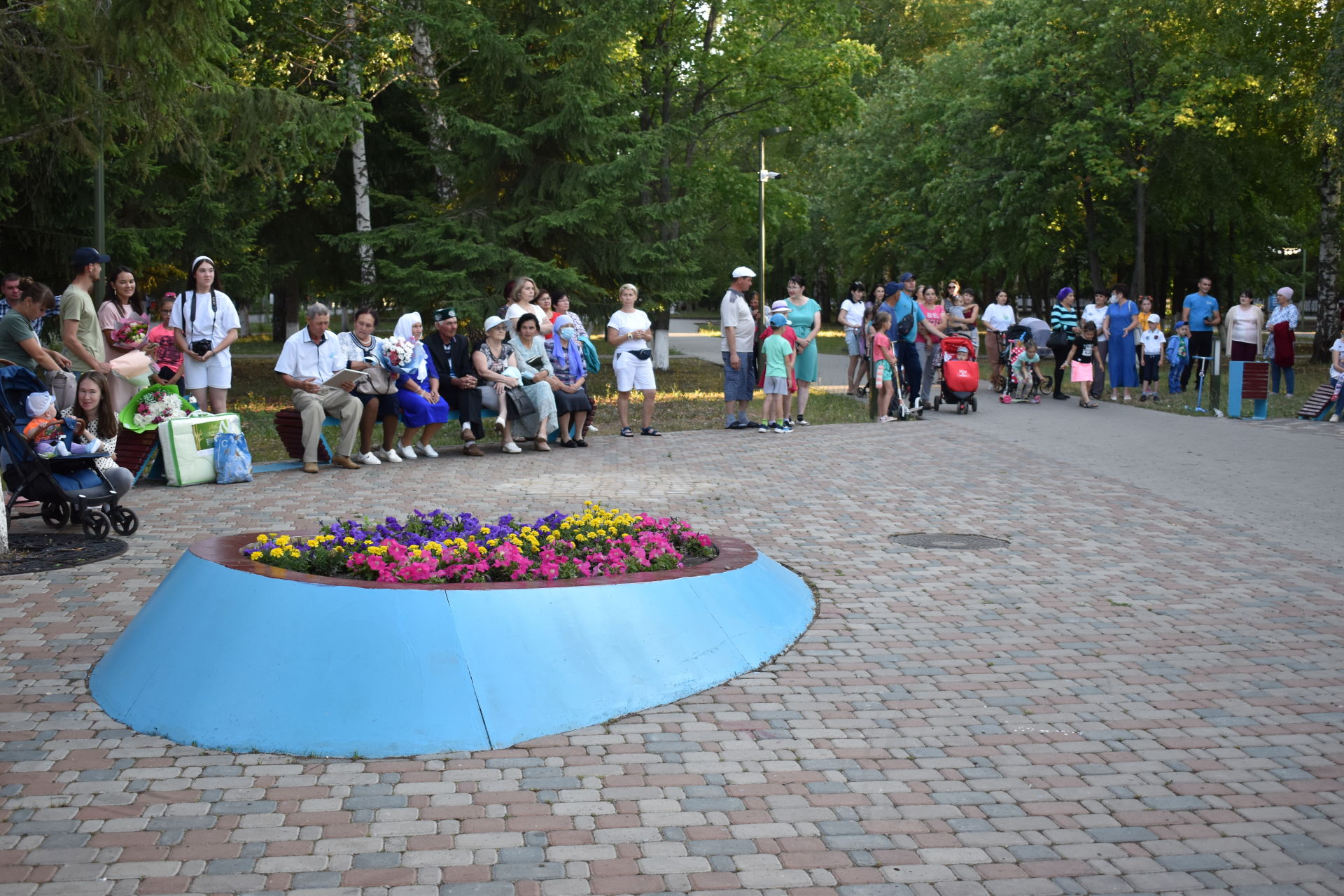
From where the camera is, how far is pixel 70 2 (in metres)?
11.9

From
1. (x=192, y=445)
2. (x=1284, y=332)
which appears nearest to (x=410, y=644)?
(x=192, y=445)

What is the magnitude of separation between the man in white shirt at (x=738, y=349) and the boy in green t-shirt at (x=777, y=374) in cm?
30

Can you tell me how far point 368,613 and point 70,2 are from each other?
30.1ft

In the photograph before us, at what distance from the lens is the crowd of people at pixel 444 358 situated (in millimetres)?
11500

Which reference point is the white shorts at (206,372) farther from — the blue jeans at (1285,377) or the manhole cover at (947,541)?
the blue jeans at (1285,377)

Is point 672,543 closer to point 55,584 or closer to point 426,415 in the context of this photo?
point 55,584

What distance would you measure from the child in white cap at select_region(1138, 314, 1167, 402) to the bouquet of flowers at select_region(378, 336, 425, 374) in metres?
13.3

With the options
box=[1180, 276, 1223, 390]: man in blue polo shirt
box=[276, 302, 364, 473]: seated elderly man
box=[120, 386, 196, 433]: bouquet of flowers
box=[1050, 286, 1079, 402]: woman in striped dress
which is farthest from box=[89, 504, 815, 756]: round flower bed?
box=[1180, 276, 1223, 390]: man in blue polo shirt

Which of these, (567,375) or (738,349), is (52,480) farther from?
(738,349)

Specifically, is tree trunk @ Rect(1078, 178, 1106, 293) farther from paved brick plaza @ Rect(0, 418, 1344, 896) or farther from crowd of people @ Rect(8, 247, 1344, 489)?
paved brick plaza @ Rect(0, 418, 1344, 896)

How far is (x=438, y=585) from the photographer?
220 inches

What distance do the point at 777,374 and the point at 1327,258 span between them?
20.5 metres

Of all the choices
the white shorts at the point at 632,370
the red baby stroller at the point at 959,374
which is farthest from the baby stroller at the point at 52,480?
the red baby stroller at the point at 959,374

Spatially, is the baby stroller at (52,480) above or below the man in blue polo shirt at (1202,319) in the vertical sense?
below
